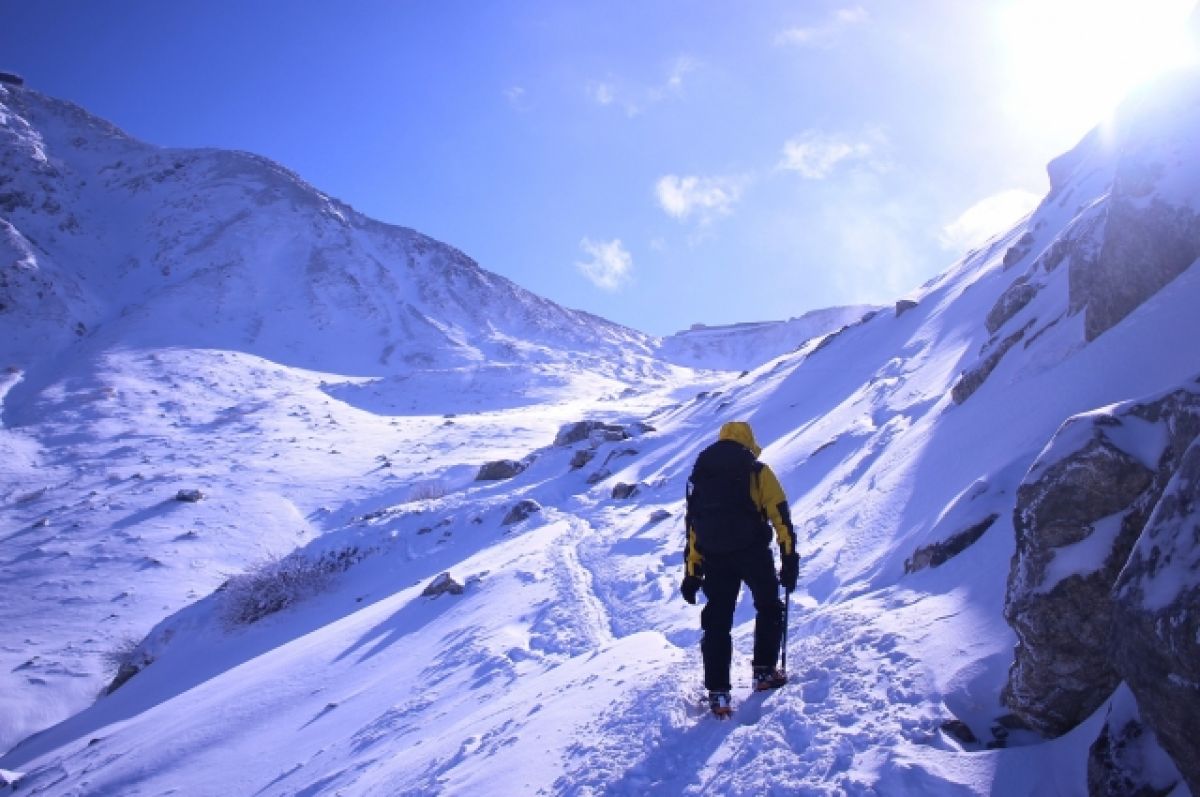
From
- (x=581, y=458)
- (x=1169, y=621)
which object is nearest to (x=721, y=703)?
(x=1169, y=621)

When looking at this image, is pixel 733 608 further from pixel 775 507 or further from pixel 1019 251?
pixel 1019 251

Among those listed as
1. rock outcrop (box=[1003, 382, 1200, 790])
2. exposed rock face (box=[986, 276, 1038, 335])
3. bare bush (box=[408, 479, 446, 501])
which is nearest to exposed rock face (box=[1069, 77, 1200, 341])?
rock outcrop (box=[1003, 382, 1200, 790])

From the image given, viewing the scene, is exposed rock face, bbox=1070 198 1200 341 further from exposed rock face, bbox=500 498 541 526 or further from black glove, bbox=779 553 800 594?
exposed rock face, bbox=500 498 541 526

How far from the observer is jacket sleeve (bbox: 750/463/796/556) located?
4.44 m

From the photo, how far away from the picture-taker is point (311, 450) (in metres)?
32.4

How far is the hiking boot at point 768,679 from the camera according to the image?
446 cm

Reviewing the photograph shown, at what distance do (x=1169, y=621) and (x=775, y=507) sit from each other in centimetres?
240

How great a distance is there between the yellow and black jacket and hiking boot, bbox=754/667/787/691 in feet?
2.57

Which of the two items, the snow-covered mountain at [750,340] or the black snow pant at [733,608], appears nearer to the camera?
the black snow pant at [733,608]

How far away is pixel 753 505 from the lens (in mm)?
4465

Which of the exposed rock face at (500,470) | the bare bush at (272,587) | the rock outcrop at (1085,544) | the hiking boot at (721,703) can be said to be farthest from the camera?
the exposed rock face at (500,470)

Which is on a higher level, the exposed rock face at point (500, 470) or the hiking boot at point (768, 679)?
the exposed rock face at point (500, 470)

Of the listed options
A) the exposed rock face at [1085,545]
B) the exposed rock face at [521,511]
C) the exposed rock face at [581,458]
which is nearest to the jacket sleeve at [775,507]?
the exposed rock face at [1085,545]

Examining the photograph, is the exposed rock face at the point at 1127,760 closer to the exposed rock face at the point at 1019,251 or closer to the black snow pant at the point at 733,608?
the black snow pant at the point at 733,608
